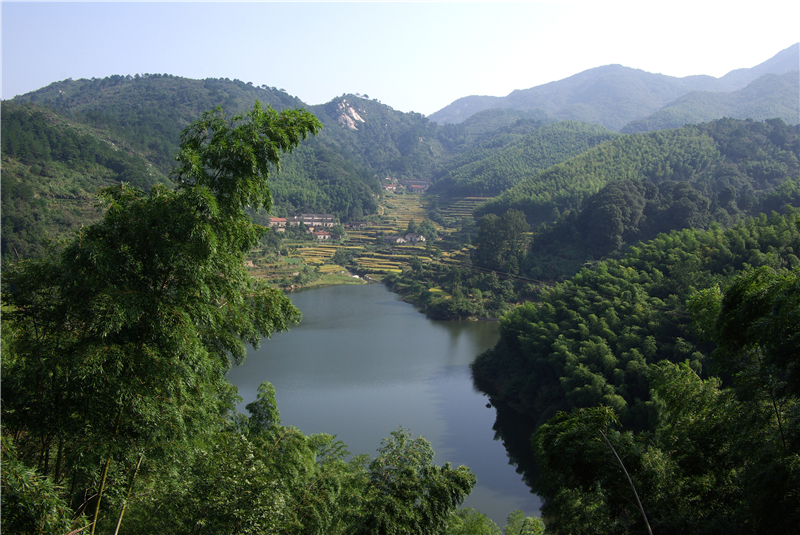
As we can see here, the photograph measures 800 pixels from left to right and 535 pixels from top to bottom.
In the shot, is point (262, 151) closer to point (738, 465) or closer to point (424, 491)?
point (424, 491)

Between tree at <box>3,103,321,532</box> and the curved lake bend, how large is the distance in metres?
7.94

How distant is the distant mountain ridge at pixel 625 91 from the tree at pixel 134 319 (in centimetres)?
10949

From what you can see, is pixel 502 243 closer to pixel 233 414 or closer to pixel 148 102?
pixel 233 414

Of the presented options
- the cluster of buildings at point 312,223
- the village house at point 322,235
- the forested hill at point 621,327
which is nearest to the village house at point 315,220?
the cluster of buildings at point 312,223

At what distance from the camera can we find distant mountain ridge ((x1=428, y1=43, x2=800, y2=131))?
116562 mm

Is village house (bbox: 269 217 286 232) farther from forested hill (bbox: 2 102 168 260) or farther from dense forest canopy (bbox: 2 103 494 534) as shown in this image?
dense forest canopy (bbox: 2 103 494 534)

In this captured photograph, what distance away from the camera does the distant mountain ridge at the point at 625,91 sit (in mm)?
116562

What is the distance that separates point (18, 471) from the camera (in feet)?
7.72

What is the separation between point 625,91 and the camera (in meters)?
130

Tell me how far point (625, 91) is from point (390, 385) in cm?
13469

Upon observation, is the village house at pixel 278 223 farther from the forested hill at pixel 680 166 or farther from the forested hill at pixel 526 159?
the forested hill at pixel 526 159

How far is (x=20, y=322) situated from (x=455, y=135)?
110m

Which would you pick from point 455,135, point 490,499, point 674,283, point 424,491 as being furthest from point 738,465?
point 455,135

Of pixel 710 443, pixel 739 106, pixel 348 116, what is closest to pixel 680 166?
Answer: pixel 710 443
